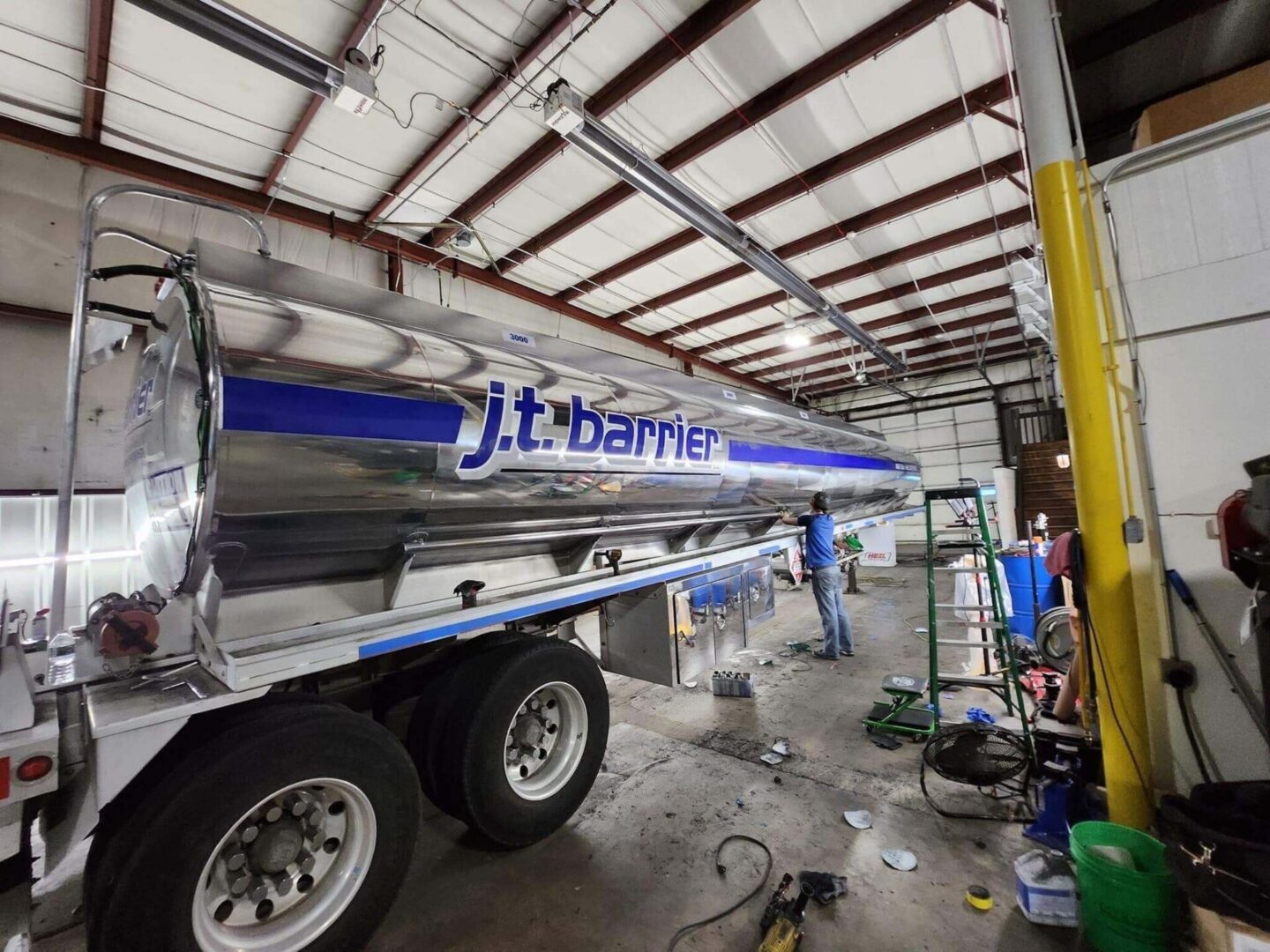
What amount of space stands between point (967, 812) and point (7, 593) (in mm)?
6528

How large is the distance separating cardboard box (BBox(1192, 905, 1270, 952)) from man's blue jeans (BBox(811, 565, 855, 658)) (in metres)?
3.43

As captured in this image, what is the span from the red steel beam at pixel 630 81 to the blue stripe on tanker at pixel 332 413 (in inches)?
125

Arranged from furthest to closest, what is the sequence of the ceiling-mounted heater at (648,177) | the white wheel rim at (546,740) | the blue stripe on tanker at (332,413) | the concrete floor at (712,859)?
the ceiling-mounted heater at (648,177)
the white wheel rim at (546,740)
the concrete floor at (712,859)
the blue stripe on tanker at (332,413)

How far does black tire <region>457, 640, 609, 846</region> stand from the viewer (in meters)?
2.25

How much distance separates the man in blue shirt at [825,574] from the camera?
5.07m

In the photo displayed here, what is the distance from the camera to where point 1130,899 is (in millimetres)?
1720

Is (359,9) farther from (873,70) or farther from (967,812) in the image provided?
(967,812)

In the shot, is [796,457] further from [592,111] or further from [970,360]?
[970,360]

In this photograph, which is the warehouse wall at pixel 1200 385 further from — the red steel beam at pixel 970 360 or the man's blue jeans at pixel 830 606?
the red steel beam at pixel 970 360

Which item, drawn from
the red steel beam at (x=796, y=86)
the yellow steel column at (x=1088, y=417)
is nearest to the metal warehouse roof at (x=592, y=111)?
the red steel beam at (x=796, y=86)

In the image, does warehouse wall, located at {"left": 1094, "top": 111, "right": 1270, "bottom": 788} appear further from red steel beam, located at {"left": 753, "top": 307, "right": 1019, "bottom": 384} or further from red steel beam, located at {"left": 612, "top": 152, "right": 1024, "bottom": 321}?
red steel beam, located at {"left": 753, "top": 307, "right": 1019, "bottom": 384}

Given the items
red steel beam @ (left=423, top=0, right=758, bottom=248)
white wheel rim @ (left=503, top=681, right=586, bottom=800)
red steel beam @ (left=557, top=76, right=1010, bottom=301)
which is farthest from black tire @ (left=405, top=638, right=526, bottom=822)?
red steel beam @ (left=557, top=76, right=1010, bottom=301)

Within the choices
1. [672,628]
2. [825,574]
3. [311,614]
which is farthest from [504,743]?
[825,574]

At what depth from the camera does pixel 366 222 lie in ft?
16.8
